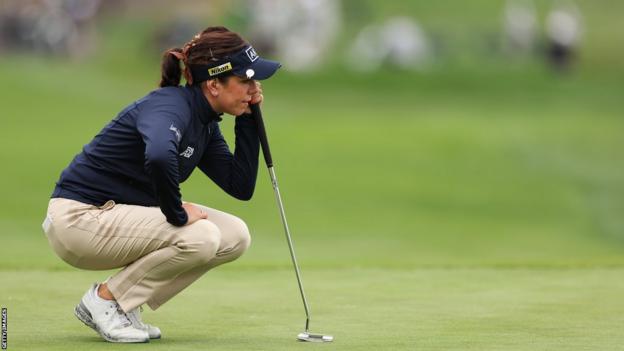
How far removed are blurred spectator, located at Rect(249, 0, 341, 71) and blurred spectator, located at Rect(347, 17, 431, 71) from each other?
839mm

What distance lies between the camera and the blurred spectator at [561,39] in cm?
3656

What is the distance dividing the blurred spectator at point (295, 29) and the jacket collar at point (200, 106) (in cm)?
2815

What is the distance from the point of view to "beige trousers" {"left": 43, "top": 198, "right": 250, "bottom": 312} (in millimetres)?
6395

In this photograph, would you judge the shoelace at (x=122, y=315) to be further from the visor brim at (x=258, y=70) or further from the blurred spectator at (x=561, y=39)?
the blurred spectator at (x=561, y=39)

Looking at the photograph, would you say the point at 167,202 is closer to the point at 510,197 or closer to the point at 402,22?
the point at 510,197

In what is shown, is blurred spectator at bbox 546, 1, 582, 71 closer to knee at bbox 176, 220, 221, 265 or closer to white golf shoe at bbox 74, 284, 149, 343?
knee at bbox 176, 220, 221, 265

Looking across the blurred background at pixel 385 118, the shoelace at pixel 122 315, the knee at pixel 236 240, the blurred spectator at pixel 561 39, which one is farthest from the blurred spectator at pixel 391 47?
the shoelace at pixel 122 315

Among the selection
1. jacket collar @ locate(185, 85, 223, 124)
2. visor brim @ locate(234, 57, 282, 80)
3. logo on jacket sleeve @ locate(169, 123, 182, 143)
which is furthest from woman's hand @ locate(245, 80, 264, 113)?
logo on jacket sleeve @ locate(169, 123, 182, 143)

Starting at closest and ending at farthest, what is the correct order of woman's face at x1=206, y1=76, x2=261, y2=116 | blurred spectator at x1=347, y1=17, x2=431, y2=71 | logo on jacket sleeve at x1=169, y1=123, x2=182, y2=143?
logo on jacket sleeve at x1=169, y1=123, x2=182, y2=143
woman's face at x1=206, y1=76, x2=261, y2=116
blurred spectator at x1=347, y1=17, x2=431, y2=71

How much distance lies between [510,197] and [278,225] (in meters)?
4.46

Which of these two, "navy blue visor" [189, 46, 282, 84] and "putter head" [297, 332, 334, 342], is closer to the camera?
"putter head" [297, 332, 334, 342]

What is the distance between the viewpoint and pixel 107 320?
6.40 m

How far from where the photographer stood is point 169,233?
6.39 metres

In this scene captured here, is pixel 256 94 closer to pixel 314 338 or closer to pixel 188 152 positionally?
pixel 188 152
